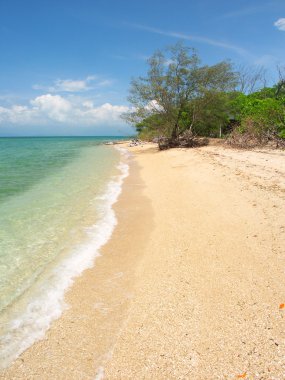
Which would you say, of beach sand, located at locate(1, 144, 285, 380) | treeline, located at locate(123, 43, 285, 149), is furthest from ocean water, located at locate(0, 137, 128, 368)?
treeline, located at locate(123, 43, 285, 149)

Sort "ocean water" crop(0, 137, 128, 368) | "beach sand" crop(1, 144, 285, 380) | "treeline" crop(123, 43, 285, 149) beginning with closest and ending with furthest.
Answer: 1. "beach sand" crop(1, 144, 285, 380)
2. "ocean water" crop(0, 137, 128, 368)
3. "treeline" crop(123, 43, 285, 149)

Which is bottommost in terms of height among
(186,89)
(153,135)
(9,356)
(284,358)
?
(9,356)

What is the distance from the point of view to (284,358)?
8.81 feet

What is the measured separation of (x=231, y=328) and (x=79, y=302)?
6.93ft

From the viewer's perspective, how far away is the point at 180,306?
3.73 m

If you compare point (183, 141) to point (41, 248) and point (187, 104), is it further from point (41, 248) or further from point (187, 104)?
A: point (41, 248)

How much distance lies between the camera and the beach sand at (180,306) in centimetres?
286

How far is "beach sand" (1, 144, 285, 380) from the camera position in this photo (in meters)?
2.86

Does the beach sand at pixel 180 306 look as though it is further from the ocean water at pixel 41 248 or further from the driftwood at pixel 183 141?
the driftwood at pixel 183 141

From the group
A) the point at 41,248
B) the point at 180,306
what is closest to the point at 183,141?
the point at 41,248

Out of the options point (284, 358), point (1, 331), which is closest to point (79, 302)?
point (1, 331)

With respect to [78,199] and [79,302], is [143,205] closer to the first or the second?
[78,199]

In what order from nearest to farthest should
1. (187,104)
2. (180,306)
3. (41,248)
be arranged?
1. (180,306)
2. (41,248)
3. (187,104)

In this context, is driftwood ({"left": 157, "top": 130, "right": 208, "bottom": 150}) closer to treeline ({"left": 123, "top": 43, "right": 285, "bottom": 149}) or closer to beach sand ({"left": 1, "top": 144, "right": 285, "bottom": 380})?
treeline ({"left": 123, "top": 43, "right": 285, "bottom": 149})
